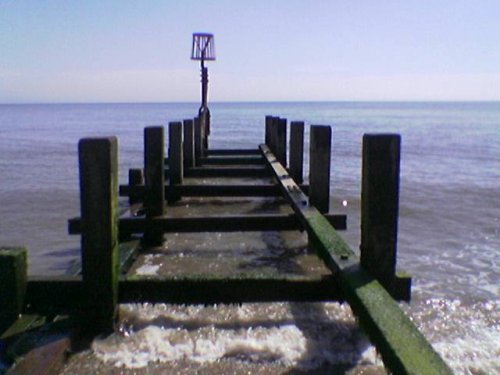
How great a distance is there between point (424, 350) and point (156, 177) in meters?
4.38

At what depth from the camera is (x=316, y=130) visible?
6.21 m

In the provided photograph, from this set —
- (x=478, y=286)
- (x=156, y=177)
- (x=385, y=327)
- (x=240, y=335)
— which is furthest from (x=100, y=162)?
(x=478, y=286)

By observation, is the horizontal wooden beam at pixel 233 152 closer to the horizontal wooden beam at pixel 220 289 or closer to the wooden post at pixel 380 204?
the horizontal wooden beam at pixel 220 289

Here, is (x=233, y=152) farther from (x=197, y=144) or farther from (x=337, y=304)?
(x=337, y=304)

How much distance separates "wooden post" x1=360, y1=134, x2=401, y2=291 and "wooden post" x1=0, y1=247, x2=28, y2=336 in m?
2.15

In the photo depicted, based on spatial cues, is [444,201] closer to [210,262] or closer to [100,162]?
[210,262]

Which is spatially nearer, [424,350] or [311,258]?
[424,350]

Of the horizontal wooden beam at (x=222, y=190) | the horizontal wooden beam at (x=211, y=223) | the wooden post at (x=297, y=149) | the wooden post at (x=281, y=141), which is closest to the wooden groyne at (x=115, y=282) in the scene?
the horizontal wooden beam at (x=211, y=223)

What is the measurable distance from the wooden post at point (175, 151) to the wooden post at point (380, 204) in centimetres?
537

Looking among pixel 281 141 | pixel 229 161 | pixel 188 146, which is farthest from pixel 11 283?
pixel 229 161

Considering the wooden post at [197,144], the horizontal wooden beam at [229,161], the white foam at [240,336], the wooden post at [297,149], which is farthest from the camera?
the wooden post at [197,144]

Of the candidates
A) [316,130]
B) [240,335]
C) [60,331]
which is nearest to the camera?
[60,331]

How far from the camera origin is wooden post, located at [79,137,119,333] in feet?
11.2

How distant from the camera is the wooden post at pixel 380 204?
3.37 m
